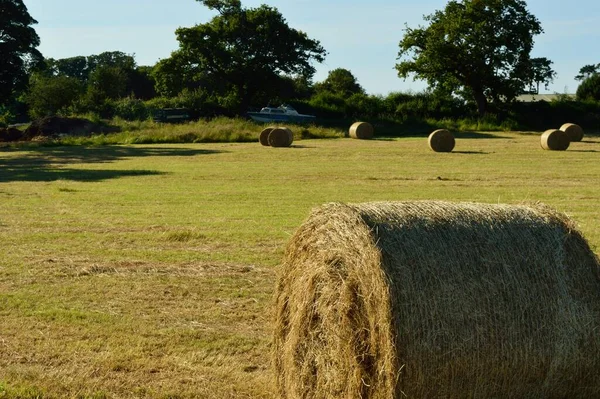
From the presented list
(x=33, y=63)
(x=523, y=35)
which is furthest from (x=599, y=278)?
(x=523, y=35)

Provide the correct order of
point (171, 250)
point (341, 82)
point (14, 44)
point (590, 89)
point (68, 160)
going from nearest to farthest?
1. point (171, 250)
2. point (68, 160)
3. point (14, 44)
4. point (590, 89)
5. point (341, 82)

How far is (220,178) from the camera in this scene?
30.5 metres

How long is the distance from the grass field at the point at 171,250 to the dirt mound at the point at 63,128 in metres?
25.0

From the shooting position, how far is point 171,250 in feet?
49.5

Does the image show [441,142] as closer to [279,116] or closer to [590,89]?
[279,116]

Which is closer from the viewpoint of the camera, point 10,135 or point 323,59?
point 10,135

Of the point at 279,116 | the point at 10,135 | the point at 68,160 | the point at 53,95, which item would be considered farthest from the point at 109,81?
the point at 68,160

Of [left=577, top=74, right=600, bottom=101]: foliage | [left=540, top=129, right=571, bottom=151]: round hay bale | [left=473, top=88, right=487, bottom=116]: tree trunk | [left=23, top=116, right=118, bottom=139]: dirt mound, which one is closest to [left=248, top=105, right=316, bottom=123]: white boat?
[left=23, top=116, right=118, bottom=139]: dirt mound

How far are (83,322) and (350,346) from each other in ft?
14.4

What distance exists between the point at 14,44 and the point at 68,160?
24464mm

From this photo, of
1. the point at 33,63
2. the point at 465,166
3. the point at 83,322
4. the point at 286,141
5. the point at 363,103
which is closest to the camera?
the point at 83,322

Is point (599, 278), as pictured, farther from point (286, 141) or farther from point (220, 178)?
point (286, 141)

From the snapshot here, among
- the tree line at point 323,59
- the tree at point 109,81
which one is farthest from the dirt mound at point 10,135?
the tree at point 109,81

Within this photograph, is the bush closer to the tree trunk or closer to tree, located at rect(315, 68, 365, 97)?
the tree trunk
